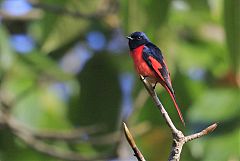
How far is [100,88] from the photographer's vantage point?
5699mm

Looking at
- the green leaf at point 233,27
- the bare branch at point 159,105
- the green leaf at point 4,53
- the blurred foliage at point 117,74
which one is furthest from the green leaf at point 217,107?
the bare branch at point 159,105

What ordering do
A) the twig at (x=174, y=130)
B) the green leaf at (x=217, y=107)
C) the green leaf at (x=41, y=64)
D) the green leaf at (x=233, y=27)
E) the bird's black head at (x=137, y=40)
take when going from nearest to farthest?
the twig at (x=174, y=130), the bird's black head at (x=137, y=40), the green leaf at (x=233, y=27), the green leaf at (x=217, y=107), the green leaf at (x=41, y=64)

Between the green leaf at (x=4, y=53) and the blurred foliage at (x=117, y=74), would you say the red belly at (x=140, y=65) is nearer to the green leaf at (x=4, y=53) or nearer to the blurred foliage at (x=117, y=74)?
the blurred foliage at (x=117, y=74)

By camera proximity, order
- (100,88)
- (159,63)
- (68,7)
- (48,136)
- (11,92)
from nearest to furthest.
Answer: (159,63) → (48,136) → (68,7) → (11,92) → (100,88)

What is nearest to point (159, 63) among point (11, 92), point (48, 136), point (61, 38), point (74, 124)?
point (48, 136)

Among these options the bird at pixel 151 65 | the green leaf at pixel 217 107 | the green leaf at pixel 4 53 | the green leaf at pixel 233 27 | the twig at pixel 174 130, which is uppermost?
the green leaf at pixel 4 53

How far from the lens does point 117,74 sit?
599 centimetres

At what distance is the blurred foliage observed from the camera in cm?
434

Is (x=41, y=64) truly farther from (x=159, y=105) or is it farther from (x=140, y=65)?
(x=159, y=105)

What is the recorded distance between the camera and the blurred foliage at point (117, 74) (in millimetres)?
4340

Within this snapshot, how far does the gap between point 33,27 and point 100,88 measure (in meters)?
0.76

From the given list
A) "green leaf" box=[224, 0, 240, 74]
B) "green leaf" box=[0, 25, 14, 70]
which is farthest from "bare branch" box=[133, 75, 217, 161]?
"green leaf" box=[0, 25, 14, 70]

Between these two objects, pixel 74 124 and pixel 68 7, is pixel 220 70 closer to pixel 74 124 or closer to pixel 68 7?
pixel 74 124

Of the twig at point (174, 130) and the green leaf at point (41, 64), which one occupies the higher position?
the green leaf at point (41, 64)
